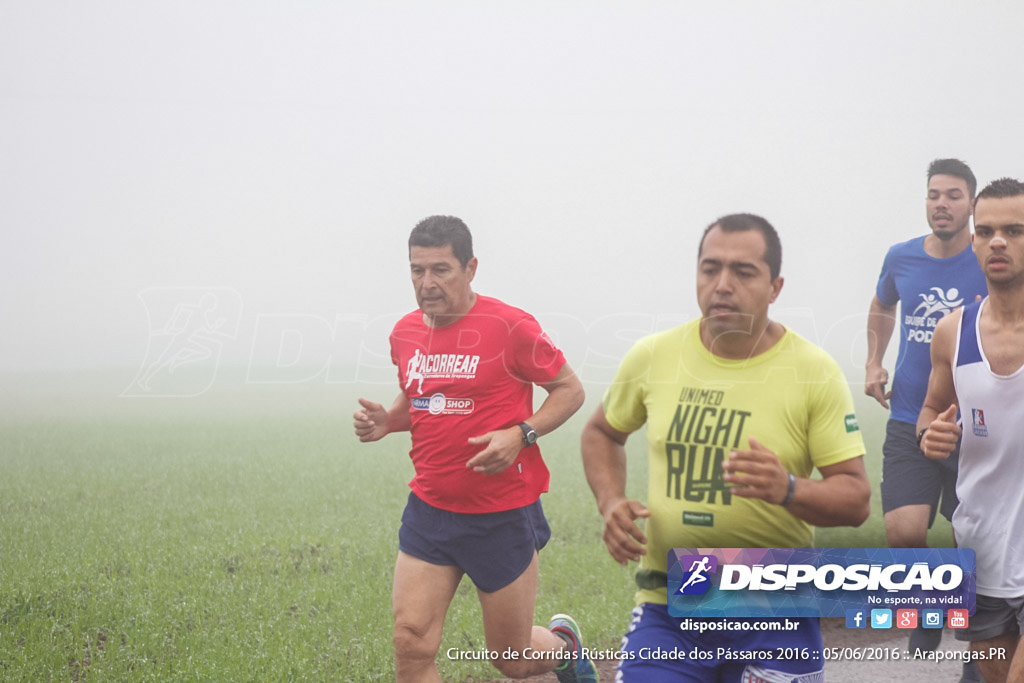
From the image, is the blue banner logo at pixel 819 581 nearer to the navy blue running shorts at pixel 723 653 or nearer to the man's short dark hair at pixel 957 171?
the navy blue running shorts at pixel 723 653

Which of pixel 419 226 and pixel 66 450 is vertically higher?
pixel 419 226

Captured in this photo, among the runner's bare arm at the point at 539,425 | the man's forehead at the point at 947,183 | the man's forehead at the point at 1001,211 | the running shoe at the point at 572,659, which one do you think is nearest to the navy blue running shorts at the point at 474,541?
the runner's bare arm at the point at 539,425

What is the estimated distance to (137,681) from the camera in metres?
5.00

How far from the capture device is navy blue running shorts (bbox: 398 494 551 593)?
4.09 m

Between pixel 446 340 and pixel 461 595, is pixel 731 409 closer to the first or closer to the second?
pixel 446 340

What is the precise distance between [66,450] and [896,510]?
216 inches

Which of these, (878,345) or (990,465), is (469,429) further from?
(878,345)

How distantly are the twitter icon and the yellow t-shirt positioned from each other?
62.9 inches

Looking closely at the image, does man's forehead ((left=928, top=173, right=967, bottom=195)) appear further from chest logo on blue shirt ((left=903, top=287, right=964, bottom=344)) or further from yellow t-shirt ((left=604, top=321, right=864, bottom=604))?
yellow t-shirt ((left=604, top=321, right=864, bottom=604))

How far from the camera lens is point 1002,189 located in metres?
3.70

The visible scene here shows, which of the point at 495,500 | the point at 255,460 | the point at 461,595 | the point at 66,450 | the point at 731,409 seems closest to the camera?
the point at 731,409

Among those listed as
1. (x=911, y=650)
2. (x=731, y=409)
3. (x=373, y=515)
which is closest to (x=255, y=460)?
(x=373, y=515)

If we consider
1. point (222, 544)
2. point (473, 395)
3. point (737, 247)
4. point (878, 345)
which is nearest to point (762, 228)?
point (737, 247)

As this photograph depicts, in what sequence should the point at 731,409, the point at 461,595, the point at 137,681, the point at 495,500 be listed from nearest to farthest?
the point at 731,409, the point at 495,500, the point at 137,681, the point at 461,595
